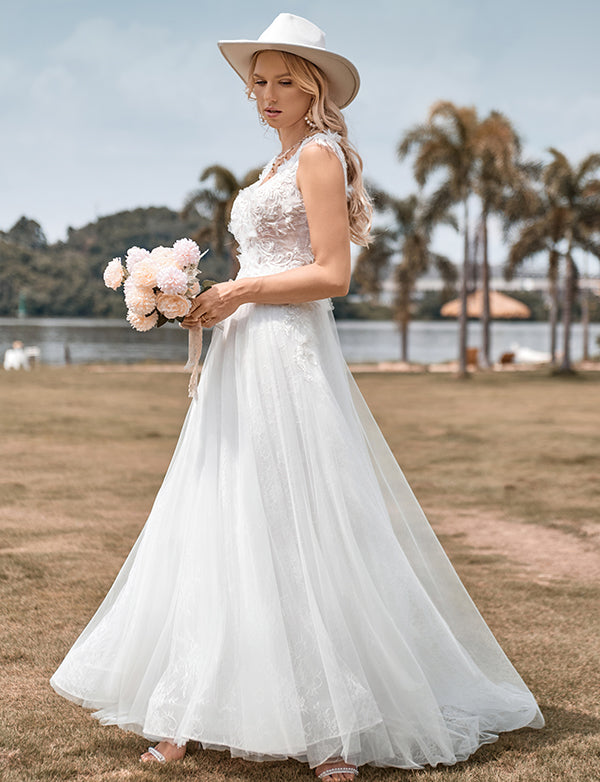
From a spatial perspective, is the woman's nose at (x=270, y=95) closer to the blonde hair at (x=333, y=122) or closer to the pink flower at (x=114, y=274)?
the blonde hair at (x=333, y=122)

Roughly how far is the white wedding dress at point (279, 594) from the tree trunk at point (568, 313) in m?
27.4

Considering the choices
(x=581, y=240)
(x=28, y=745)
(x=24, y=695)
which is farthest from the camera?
(x=581, y=240)

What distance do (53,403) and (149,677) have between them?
13.9 m

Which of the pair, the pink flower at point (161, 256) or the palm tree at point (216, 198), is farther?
the palm tree at point (216, 198)

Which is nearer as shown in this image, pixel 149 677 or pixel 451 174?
pixel 149 677

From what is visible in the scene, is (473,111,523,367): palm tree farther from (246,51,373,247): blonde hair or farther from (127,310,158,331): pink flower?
(127,310,158,331): pink flower

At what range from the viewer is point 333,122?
2.88 metres

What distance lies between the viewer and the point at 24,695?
3.28m

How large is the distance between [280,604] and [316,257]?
3.55 feet

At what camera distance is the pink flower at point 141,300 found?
8.72 feet

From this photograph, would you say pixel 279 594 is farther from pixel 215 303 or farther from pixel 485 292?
pixel 485 292

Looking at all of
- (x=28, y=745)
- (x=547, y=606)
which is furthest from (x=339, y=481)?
(x=547, y=606)

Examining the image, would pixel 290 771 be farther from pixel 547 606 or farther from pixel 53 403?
pixel 53 403

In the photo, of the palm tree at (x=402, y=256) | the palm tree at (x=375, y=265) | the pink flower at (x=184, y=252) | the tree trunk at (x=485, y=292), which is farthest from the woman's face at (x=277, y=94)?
the palm tree at (x=375, y=265)
